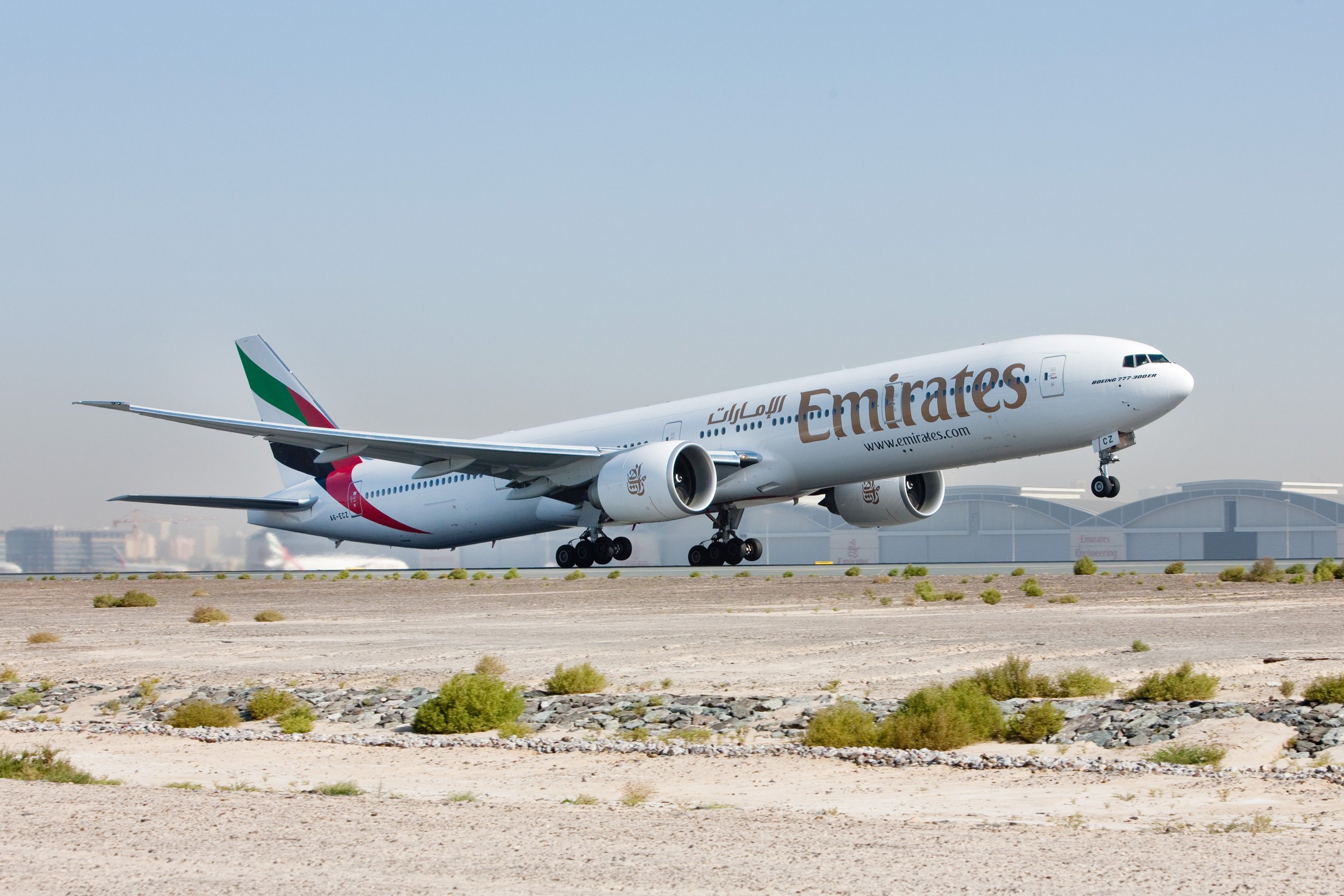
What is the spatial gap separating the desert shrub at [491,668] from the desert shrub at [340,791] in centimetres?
506

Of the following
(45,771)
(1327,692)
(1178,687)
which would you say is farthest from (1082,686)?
(45,771)

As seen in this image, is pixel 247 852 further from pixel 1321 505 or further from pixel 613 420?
pixel 1321 505

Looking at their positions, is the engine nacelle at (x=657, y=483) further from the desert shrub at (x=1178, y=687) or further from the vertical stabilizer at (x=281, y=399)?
the desert shrub at (x=1178, y=687)

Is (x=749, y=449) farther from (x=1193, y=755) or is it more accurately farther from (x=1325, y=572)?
(x=1193, y=755)

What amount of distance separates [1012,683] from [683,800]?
507 cm

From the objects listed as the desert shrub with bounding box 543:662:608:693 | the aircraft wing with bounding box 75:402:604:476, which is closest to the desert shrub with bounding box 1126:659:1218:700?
the desert shrub with bounding box 543:662:608:693

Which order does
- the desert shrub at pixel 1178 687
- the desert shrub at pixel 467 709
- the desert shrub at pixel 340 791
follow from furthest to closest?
the desert shrub at pixel 467 709, the desert shrub at pixel 1178 687, the desert shrub at pixel 340 791

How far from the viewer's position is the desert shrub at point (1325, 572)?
32.9 meters

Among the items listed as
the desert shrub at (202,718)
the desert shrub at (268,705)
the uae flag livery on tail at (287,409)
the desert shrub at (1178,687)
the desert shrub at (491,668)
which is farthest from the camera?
the uae flag livery on tail at (287,409)

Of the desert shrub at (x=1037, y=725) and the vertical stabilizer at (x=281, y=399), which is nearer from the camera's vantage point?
the desert shrub at (x=1037, y=725)

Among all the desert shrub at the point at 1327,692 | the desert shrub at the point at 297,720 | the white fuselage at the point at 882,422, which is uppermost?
the white fuselage at the point at 882,422

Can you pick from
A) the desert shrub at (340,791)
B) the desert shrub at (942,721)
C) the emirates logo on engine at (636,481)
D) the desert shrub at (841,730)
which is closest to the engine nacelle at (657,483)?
the emirates logo on engine at (636,481)

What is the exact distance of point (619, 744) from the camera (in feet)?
35.6

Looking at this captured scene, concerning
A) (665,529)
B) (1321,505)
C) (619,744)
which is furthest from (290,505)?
(1321,505)
